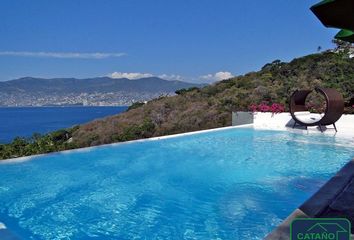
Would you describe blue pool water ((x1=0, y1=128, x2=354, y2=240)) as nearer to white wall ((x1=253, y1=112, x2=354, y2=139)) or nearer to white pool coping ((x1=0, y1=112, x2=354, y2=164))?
white pool coping ((x1=0, y1=112, x2=354, y2=164))

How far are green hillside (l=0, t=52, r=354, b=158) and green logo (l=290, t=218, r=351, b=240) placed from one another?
8144 mm

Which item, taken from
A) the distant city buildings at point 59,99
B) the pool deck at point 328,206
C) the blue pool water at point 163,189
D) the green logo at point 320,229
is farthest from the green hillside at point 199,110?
the distant city buildings at point 59,99

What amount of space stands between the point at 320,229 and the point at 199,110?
16.7 meters

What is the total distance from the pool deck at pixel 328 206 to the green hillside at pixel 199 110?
789cm

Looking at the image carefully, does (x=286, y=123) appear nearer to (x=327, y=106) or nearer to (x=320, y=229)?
(x=327, y=106)

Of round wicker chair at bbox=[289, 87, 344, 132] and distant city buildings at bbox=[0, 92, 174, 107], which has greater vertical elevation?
round wicker chair at bbox=[289, 87, 344, 132]

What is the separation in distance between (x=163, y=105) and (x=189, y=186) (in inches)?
685

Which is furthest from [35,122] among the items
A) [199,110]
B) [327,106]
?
[327,106]

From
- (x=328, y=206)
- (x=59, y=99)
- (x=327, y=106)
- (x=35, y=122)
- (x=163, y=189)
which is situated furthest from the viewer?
(x=59, y=99)

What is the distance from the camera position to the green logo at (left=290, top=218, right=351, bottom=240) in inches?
106

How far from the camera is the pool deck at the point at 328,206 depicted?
287 cm

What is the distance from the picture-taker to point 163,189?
19.7 ft

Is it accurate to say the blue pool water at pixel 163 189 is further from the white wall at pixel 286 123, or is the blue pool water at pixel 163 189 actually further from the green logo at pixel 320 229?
the white wall at pixel 286 123

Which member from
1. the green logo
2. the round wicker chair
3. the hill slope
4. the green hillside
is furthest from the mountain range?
the green logo
